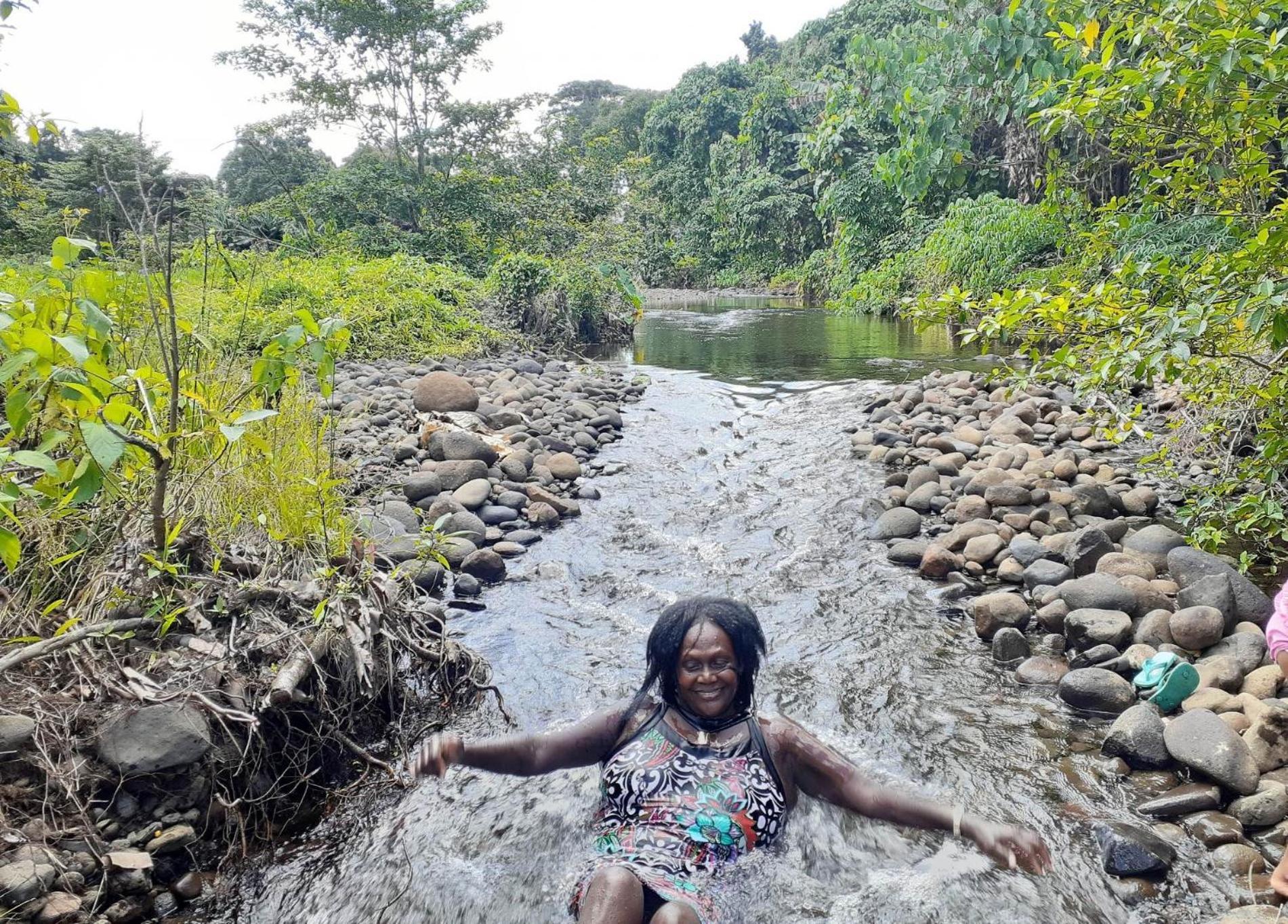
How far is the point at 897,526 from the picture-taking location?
6.18 m

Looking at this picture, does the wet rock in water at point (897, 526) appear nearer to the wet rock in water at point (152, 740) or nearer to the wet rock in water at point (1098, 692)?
the wet rock in water at point (1098, 692)

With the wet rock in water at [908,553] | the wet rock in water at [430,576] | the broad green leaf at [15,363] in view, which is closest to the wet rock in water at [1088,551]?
the wet rock in water at [908,553]

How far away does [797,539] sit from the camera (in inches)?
249

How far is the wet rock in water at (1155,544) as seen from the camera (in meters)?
4.80

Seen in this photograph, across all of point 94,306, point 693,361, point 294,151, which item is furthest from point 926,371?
Answer: point 294,151

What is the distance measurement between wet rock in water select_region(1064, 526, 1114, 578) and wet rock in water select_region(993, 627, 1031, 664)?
0.82m

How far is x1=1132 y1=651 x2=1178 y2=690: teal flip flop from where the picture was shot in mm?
3717

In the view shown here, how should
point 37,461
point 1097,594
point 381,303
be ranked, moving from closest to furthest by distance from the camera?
point 37,461 → point 1097,594 → point 381,303

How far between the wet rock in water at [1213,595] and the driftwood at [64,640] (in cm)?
463

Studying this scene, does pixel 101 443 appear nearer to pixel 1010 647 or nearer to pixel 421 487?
pixel 1010 647

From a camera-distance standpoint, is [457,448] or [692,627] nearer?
[692,627]

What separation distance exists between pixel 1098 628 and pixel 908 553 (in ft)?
5.19

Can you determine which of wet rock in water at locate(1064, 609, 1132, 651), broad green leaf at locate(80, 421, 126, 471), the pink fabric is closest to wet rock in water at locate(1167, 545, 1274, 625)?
wet rock in water at locate(1064, 609, 1132, 651)

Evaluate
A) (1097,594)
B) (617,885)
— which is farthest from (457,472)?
(617,885)
